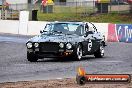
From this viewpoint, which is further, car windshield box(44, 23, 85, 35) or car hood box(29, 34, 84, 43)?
car windshield box(44, 23, 85, 35)

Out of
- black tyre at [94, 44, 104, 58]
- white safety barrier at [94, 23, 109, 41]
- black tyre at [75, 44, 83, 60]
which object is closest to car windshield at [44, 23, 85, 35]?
black tyre at [75, 44, 83, 60]

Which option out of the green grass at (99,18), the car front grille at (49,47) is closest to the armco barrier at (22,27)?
the green grass at (99,18)

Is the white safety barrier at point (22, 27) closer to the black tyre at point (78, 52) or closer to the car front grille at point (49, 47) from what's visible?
the black tyre at point (78, 52)

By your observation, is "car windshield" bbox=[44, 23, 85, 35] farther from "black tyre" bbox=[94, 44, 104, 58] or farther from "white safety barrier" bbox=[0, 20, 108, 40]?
"white safety barrier" bbox=[0, 20, 108, 40]

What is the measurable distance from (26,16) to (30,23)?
2.00 m

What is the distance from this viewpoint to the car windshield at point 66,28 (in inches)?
703

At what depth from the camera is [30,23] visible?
4069 centimetres

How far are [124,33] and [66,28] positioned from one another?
1470 centimetres

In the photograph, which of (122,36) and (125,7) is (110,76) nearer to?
(122,36)

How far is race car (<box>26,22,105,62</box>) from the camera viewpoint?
1670cm

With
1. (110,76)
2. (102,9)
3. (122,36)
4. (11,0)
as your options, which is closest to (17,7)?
(11,0)

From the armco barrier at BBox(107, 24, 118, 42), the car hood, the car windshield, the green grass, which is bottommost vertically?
the armco barrier at BBox(107, 24, 118, 42)

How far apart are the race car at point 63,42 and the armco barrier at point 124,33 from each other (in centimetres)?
1308

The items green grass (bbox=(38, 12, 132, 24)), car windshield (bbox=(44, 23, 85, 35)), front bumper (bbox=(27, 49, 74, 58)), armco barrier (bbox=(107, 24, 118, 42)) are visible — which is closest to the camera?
front bumper (bbox=(27, 49, 74, 58))
